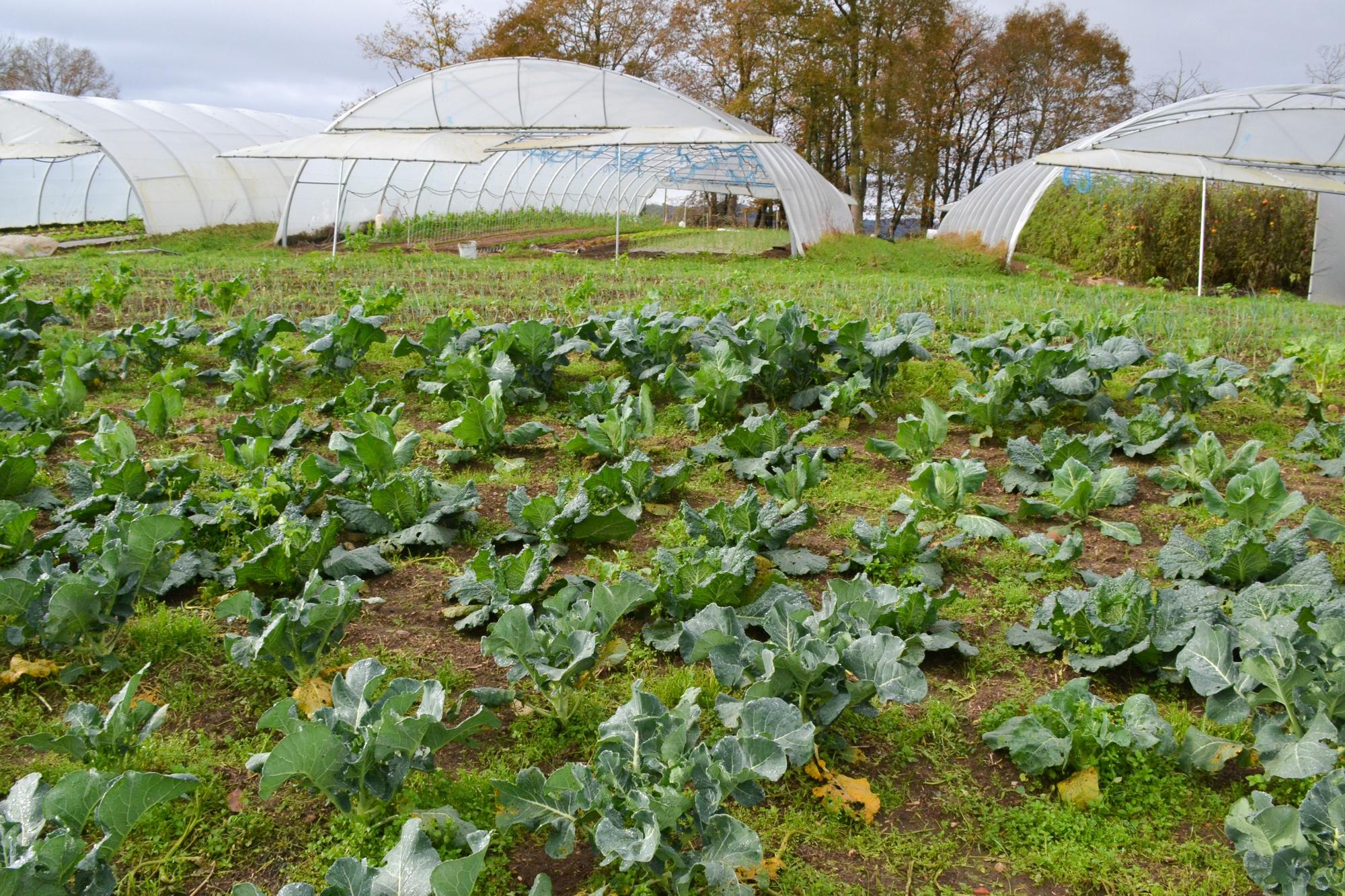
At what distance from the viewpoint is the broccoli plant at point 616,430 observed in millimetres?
4254

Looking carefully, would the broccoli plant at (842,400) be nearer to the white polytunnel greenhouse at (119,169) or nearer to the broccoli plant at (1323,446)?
the broccoli plant at (1323,446)

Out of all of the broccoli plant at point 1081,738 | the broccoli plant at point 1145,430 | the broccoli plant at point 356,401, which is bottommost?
the broccoli plant at point 1081,738

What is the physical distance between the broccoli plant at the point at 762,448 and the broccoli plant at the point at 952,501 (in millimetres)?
552

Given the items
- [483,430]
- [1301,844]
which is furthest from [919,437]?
[1301,844]

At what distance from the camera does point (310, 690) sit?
2617 mm

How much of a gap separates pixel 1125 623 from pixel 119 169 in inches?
808

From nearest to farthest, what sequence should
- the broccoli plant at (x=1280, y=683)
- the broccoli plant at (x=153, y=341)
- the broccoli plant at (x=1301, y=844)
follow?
1. the broccoli plant at (x=1301, y=844)
2. the broccoli plant at (x=1280, y=683)
3. the broccoli plant at (x=153, y=341)

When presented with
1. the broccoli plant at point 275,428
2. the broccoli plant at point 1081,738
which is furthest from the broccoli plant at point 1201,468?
the broccoli plant at point 275,428

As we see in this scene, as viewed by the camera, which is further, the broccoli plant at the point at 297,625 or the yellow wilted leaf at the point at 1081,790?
the broccoli plant at the point at 297,625

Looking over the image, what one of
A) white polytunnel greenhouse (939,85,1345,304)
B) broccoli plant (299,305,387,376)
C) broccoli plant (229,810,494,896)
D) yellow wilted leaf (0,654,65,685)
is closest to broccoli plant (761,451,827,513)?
broccoli plant (229,810,494,896)

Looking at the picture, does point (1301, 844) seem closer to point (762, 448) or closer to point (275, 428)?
point (762, 448)

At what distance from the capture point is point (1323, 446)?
4.60m

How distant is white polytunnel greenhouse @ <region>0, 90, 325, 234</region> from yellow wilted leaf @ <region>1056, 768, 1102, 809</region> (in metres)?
19.4

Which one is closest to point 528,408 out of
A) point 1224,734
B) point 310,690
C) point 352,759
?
point 310,690
